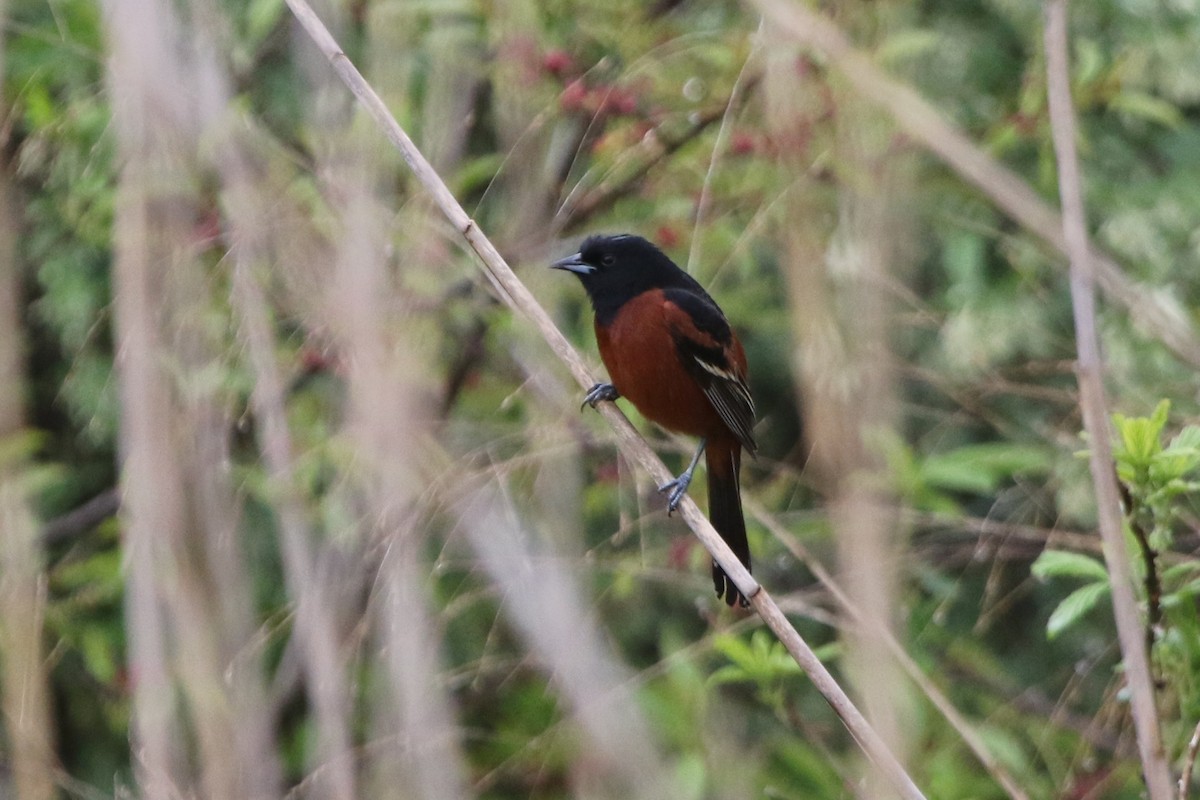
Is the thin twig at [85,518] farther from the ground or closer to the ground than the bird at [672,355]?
farther from the ground

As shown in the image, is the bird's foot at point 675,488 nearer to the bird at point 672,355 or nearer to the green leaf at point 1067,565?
the bird at point 672,355

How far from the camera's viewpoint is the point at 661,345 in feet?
12.4

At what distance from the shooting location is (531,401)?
12.5 feet

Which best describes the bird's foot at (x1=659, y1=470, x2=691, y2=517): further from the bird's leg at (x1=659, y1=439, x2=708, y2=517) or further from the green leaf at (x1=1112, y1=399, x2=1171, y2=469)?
the green leaf at (x1=1112, y1=399, x2=1171, y2=469)

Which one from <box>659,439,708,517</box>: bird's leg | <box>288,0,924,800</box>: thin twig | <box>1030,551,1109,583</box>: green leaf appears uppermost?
<box>288,0,924,800</box>: thin twig

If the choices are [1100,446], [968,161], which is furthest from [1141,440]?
[968,161]

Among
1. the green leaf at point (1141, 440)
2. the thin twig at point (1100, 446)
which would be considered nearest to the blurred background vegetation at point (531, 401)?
the green leaf at point (1141, 440)

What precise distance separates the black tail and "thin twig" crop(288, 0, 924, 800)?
743 millimetres

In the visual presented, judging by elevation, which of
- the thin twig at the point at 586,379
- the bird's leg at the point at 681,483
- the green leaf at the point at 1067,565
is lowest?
the green leaf at the point at 1067,565

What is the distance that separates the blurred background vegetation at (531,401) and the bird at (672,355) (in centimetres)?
A: 13

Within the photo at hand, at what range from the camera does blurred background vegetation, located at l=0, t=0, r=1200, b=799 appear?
293cm

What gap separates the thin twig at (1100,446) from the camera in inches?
72.1

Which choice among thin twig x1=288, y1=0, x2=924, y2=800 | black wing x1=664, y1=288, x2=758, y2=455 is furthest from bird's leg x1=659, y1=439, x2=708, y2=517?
thin twig x1=288, y1=0, x2=924, y2=800

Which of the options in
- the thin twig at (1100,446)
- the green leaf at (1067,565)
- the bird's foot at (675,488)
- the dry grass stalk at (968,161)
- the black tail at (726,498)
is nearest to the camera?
the thin twig at (1100,446)
